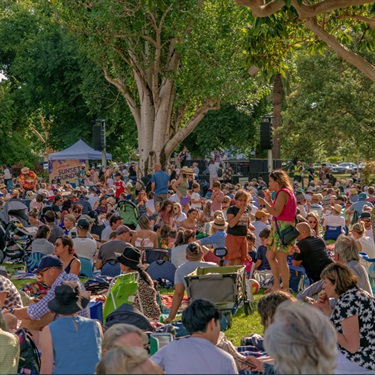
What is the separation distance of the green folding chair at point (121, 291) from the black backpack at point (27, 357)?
2.53m

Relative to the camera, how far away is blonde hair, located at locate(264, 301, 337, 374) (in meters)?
4.25

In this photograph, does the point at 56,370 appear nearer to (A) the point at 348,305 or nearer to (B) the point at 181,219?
(A) the point at 348,305

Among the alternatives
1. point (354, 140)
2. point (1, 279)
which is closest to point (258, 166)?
point (354, 140)

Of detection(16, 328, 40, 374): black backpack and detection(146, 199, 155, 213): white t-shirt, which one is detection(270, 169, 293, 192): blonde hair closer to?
detection(16, 328, 40, 374): black backpack

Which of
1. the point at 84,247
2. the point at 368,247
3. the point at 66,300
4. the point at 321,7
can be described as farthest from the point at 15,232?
the point at 66,300

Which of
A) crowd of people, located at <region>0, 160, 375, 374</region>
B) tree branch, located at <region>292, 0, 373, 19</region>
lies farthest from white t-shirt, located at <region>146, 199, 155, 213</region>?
tree branch, located at <region>292, 0, 373, 19</region>

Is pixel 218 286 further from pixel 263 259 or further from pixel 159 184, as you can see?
pixel 159 184

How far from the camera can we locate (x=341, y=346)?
23.1 feet


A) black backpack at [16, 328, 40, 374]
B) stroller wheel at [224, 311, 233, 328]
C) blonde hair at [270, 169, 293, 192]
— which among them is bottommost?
stroller wheel at [224, 311, 233, 328]

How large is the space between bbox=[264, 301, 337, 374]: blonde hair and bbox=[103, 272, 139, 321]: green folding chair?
5.52 metres

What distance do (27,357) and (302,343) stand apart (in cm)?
347

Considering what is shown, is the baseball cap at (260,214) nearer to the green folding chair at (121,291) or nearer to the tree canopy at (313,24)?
the tree canopy at (313,24)

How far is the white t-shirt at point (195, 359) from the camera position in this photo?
5.66 metres

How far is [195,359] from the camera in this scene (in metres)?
5.70
